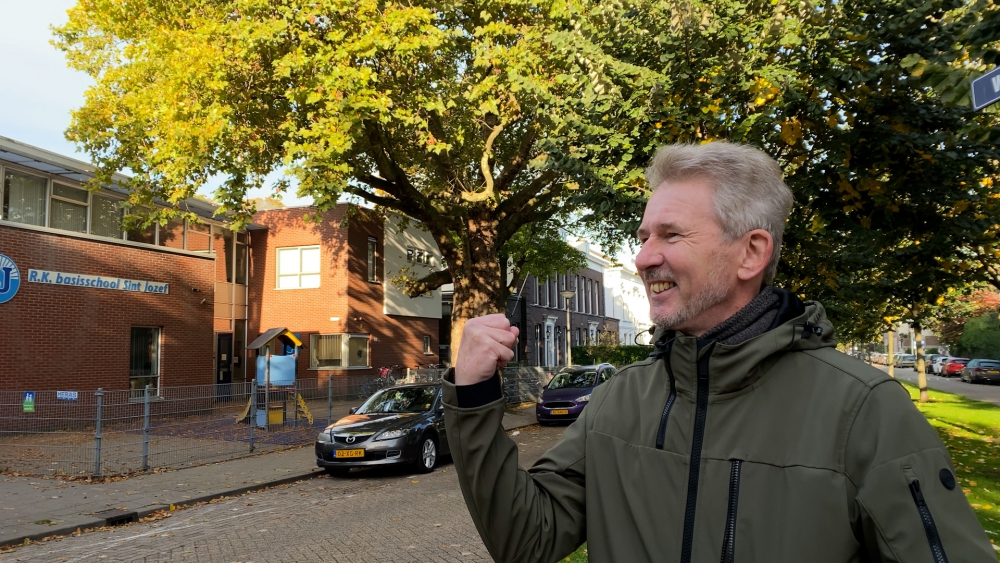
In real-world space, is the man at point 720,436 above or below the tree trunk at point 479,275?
below

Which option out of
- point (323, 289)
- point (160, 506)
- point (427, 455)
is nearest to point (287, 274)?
point (323, 289)

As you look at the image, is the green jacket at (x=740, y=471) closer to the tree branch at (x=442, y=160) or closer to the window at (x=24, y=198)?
the tree branch at (x=442, y=160)

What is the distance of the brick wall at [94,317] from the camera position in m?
17.1

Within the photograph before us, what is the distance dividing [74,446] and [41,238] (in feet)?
24.4

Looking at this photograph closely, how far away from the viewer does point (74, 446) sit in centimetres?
1234

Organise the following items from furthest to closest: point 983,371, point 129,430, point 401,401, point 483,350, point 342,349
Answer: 1. point 983,371
2. point 342,349
3. point 401,401
4. point 129,430
5. point 483,350

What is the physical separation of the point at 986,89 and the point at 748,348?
2424 mm

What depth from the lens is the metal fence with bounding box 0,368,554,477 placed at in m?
12.2

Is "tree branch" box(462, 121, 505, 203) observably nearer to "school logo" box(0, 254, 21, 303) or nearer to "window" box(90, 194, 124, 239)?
"window" box(90, 194, 124, 239)

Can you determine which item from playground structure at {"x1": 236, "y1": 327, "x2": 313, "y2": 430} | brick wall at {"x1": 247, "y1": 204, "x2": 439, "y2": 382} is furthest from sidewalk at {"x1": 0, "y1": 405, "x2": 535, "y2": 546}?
brick wall at {"x1": 247, "y1": 204, "x2": 439, "y2": 382}

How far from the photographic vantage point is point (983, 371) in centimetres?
4169

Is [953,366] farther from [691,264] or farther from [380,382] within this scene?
[691,264]

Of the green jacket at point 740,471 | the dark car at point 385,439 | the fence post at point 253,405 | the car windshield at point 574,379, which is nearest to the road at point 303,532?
the dark car at point 385,439

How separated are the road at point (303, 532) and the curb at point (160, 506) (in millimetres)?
201
